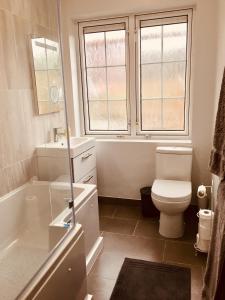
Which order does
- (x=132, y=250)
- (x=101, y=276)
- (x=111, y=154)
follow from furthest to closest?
(x=111, y=154) < (x=132, y=250) < (x=101, y=276)

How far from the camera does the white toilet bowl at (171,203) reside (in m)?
2.26

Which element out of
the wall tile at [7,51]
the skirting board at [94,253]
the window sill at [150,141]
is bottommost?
the skirting board at [94,253]

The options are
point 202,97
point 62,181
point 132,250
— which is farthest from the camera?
point 202,97

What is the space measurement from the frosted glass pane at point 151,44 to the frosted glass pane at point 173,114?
52 centimetres

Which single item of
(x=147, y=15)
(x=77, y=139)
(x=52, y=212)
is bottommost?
(x=52, y=212)

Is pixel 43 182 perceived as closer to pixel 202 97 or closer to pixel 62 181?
pixel 62 181

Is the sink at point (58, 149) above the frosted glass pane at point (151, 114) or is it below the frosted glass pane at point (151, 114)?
below

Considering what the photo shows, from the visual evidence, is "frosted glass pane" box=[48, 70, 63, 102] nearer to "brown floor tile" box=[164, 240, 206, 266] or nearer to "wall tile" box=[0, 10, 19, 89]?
"wall tile" box=[0, 10, 19, 89]

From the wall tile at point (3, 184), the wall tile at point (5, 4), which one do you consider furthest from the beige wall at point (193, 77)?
the wall tile at point (3, 184)

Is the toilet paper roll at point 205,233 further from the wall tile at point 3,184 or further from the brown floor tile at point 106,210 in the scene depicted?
the wall tile at point 3,184

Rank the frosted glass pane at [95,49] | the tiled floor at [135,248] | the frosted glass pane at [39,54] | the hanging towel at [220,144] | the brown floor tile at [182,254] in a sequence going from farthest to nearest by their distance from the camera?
the frosted glass pane at [95,49] < the frosted glass pane at [39,54] < the brown floor tile at [182,254] < the tiled floor at [135,248] < the hanging towel at [220,144]

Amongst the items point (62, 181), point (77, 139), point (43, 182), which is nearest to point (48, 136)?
point (77, 139)

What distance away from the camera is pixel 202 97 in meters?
2.62

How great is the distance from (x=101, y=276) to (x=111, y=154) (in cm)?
146
